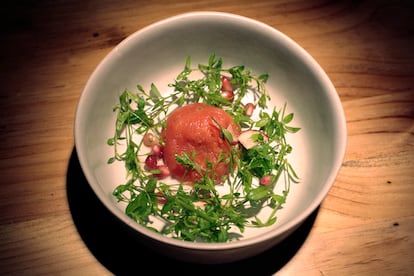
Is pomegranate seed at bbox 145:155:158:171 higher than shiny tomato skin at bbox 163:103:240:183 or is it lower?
lower

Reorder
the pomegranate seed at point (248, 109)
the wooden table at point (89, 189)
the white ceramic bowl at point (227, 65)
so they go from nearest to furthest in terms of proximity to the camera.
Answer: the white ceramic bowl at point (227, 65)
the wooden table at point (89, 189)
the pomegranate seed at point (248, 109)

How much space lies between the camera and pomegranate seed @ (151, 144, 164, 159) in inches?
58.4

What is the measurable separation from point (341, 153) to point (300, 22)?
2.51ft

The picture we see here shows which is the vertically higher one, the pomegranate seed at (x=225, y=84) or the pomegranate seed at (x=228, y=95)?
the pomegranate seed at (x=225, y=84)

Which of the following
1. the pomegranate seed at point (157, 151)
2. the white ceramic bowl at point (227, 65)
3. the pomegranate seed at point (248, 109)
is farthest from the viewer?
the pomegranate seed at point (248, 109)

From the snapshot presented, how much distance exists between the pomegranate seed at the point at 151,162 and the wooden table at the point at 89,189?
20 centimetres

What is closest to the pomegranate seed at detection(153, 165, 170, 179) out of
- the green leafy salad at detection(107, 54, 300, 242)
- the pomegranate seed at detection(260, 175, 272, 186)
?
the green leafy salad at detection(107, 54, 300, 242)

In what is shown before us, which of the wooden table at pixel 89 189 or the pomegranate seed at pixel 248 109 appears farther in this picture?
the pomegranate seed at pixel 248 109

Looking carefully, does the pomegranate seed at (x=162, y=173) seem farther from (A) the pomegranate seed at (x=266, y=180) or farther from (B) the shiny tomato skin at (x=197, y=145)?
(A) the pomegranate seed at (x=266, y=180)

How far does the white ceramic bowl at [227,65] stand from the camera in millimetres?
1271

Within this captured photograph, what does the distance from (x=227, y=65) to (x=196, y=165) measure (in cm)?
46

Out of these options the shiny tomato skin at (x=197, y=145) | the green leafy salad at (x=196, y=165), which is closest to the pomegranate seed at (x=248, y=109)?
the green leafy salad at (x=196, y=165)

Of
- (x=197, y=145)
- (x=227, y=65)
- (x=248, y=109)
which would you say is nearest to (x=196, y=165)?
(x=197, y=145)

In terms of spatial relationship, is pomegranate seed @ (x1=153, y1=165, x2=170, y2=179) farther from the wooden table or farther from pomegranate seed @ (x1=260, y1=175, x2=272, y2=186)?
pomegranate seed @ (x1=260, y1=175, x2=272, y2=186)
